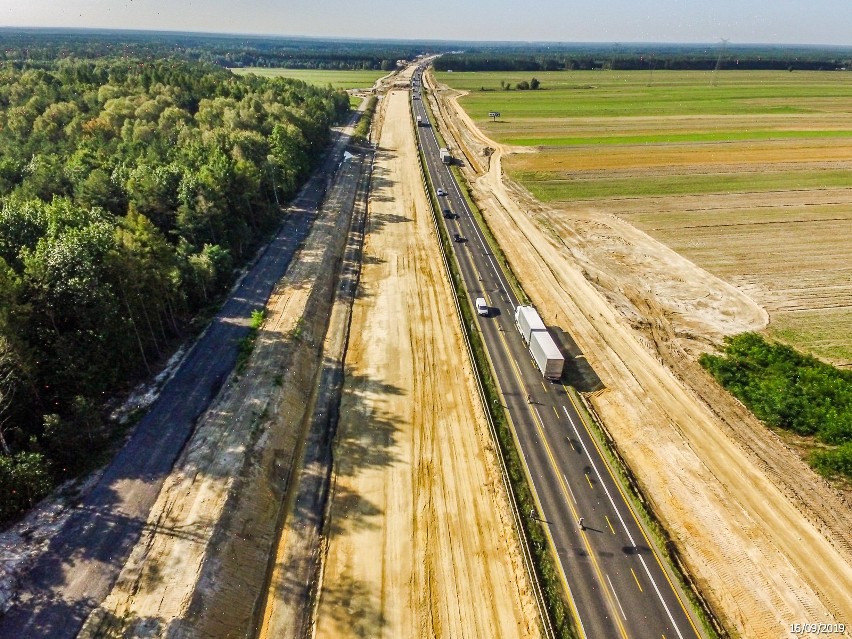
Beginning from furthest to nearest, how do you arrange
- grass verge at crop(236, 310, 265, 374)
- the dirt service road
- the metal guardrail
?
grass verge at crop(236, 310, 265, 374) < the dirt service road < the metal guardrail

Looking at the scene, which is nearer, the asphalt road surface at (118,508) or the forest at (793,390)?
the asphalt road surface at (118,508)

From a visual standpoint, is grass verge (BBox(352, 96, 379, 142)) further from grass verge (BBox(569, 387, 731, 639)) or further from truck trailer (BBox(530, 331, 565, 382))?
grass verge (BBox(569, 387, 731, 639))

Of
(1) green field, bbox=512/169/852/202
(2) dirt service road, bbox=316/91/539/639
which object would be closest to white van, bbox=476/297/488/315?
(2) dirt service road, bbox=316/91/539/639

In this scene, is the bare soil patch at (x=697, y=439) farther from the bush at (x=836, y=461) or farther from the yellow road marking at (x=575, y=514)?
the yellow road marking at (x=575, y=514)

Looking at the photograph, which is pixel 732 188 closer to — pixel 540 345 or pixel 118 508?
pixel 540 345

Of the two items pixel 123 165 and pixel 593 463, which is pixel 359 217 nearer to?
pixel 123 165

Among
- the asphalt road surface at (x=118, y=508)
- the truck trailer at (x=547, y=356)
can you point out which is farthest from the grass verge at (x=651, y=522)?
the asphalt road surface at (x=118, y=508)
